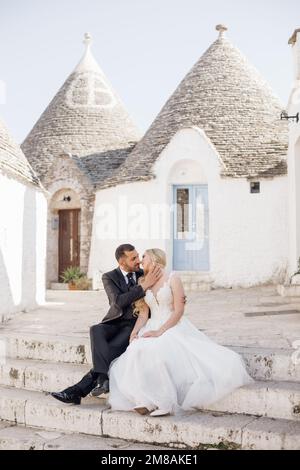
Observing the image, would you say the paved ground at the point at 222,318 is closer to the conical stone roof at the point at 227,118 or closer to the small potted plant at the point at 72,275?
the conical stone roof at the point at 227,118

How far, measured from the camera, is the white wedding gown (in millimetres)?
4387

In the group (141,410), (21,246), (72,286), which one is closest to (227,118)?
(72,286)

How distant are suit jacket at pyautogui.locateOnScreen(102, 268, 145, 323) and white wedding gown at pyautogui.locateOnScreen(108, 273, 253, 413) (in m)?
0.42

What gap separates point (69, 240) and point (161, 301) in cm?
1400

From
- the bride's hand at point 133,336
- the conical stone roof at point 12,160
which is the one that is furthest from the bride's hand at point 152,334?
the conical stone roof at point 12,160

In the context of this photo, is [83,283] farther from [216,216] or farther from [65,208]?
[216,216]

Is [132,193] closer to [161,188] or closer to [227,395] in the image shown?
[161,188]

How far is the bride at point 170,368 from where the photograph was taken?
4387 millimetres

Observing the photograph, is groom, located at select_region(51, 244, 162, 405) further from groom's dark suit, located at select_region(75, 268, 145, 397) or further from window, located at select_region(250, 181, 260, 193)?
window, located at select_region(250, 181, 260, 193)

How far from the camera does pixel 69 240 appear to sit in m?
18.5

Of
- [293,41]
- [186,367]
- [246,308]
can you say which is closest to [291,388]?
[186,367]

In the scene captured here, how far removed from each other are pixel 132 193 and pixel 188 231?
2.00m

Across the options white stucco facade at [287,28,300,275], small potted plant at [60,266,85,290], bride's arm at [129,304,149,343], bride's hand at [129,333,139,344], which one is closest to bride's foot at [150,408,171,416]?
bride's hand at [129,333,139,344]

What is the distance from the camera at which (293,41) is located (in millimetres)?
11078
